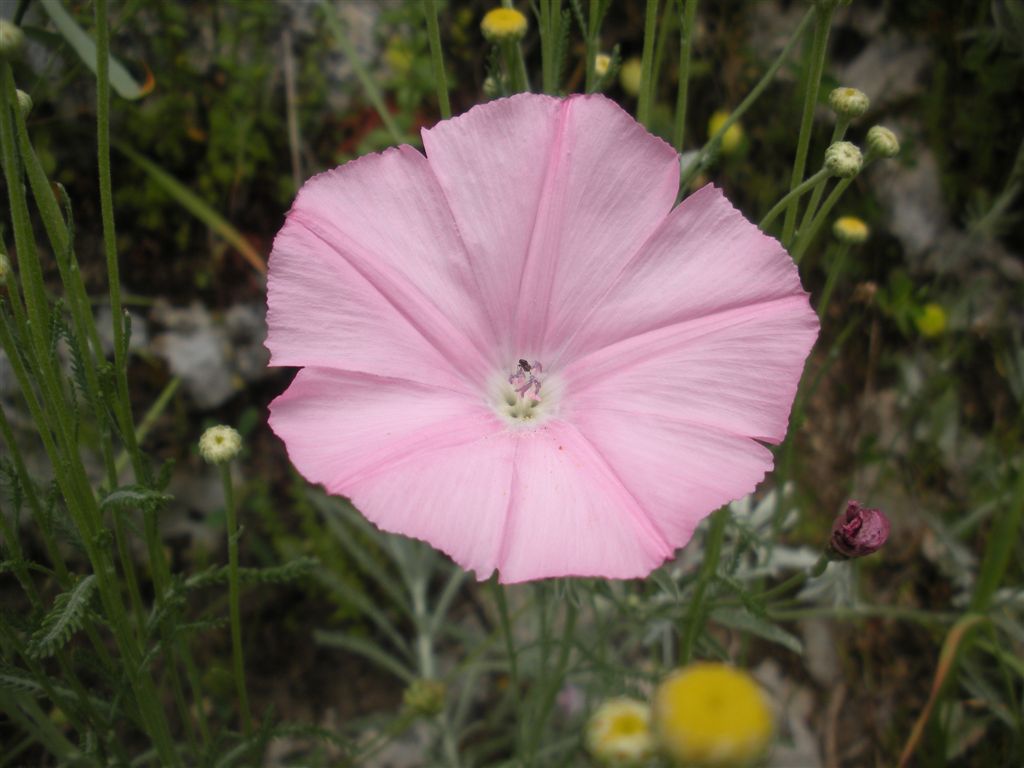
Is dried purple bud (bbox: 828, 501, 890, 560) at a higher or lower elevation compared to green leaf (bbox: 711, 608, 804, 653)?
higher

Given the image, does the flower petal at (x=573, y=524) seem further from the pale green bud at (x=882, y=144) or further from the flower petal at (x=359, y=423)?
the pale green bud at (x=882, y=144)

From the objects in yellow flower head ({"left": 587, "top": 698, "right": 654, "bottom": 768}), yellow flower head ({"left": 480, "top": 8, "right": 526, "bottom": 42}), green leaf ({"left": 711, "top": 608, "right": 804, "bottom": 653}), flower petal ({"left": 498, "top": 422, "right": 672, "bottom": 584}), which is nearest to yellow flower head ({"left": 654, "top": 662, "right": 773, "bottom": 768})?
yellow flower head ({"left": 587, "top": 698, "right": 654, "bottom": 768})

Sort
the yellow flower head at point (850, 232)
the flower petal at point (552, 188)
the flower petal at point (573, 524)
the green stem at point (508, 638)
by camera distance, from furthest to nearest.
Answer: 1. the yellow flower head at point (850, 232)
2. the green stem at point (508, 638)
3. the flower petal at point (552, 188)
4. the flower petal at point (573, 524)

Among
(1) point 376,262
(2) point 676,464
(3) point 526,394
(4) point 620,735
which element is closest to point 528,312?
(3) point 526,394

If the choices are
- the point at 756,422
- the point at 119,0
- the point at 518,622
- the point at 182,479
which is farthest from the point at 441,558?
the point at 119,0

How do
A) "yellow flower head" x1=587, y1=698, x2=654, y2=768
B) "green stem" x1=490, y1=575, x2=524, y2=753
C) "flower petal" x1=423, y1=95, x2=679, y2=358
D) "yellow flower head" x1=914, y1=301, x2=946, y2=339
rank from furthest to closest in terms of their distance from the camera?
"yellow flower head" x1=914, y1=301, x2=946, y2=339 → "green stem" x1=490, y1=575, x2=524, y2=753 → "flower petal" x1=423, y1=95, x2=679, y2=358 → "yellow flower head" x1=587, y1=698, x2=654, y2=768

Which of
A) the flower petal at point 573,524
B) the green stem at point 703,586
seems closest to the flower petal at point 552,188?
the flower petal at point 573,524

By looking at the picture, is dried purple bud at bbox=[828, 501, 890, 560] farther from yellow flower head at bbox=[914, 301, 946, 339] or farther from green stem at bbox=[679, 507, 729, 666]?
yellow flower head at bbox=[914, 301, 946, 339]
